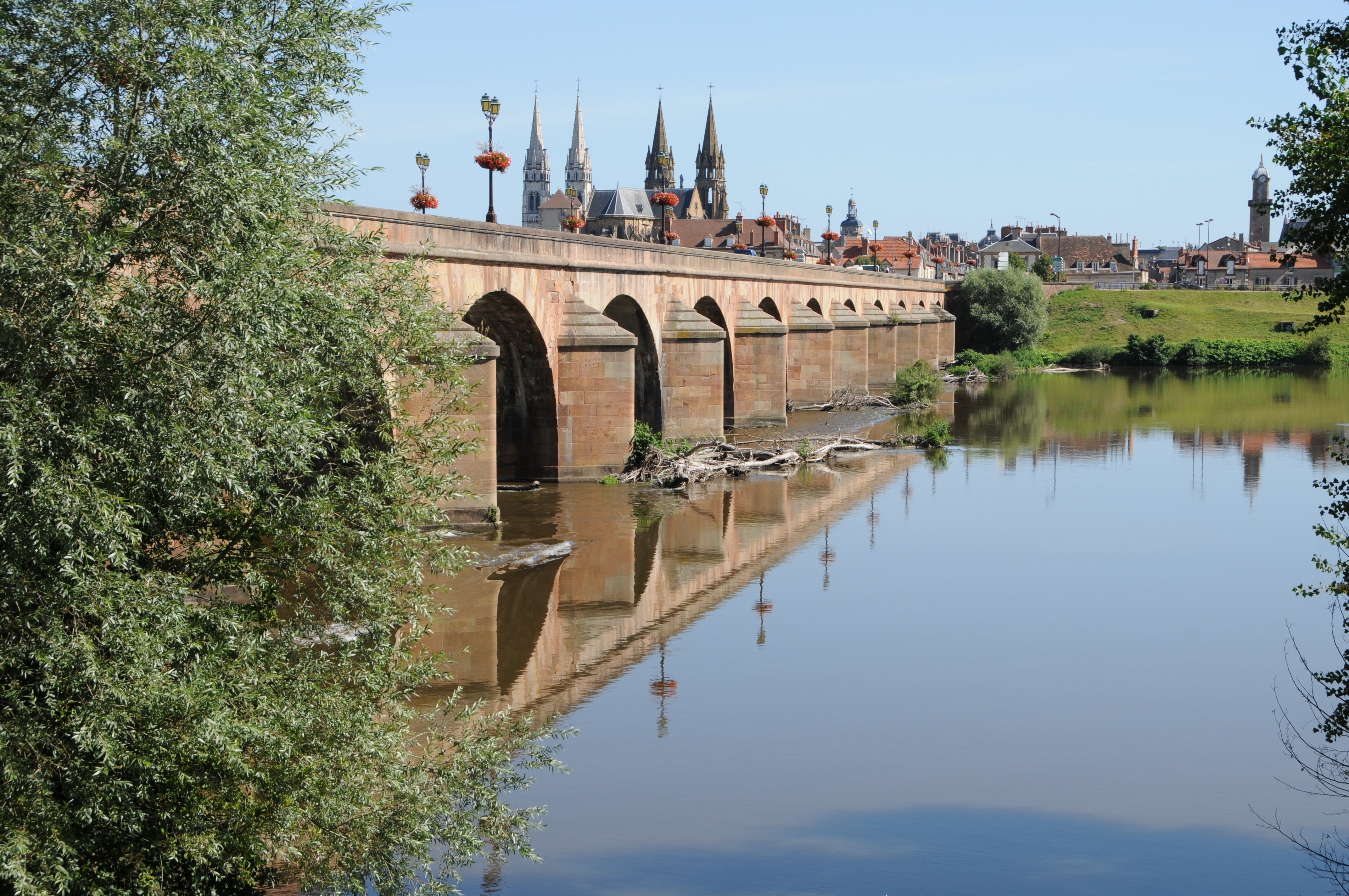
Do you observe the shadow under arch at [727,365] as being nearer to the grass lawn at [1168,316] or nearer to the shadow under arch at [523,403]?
the shadow under arch at [523,403]

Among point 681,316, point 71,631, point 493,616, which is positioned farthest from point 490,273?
point 71,631

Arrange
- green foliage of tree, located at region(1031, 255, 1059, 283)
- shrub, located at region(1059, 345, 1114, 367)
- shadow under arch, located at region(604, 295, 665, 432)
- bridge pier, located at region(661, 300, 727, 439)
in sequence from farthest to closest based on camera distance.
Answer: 1. green foliage of tree, located at region(1031, 255, 1059, 283)
2. shrub, located at region(1059, 345, 1114, 367)
3. bridge pier, located at region(661, 300, 727, 439)
4. shadow under arch, located at region(604, 295, 665, 432)

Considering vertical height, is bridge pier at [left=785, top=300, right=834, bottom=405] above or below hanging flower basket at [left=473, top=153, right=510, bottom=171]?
below

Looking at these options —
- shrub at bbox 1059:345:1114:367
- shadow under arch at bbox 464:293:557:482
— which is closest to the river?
shadow under arch at bbox 464:293:557:482

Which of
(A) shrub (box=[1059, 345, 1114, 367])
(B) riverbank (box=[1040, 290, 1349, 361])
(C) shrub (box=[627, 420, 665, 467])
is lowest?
(C) shrub (box=[627, 420, 665, 467])

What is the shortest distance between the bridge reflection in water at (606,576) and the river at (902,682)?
69mm

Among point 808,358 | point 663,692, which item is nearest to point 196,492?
point 663,692

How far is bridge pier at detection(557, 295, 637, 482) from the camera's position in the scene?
87.7ft

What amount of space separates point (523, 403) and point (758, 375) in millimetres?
14164

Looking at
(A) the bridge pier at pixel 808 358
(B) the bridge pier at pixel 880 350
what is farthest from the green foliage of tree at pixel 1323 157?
(B) the bridge pier at pixel 880 350

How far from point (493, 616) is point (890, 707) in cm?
531

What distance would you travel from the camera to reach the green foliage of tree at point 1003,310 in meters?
75.2

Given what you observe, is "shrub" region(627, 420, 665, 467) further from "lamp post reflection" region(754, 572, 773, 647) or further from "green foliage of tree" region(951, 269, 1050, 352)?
"green foliage of tree" region(951, 269, 1050, 352)

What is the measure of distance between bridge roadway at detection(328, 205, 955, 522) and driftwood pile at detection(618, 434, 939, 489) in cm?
76
